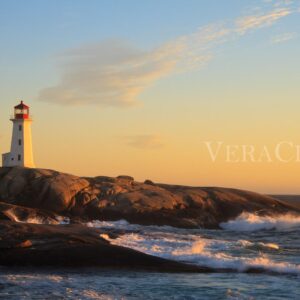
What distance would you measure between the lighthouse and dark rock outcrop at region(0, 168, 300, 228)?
10094 millimetres

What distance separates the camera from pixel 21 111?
59844 millimetres

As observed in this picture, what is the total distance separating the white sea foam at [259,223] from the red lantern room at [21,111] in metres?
24.0

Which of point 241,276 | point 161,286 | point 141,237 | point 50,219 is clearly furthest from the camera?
point 50,219

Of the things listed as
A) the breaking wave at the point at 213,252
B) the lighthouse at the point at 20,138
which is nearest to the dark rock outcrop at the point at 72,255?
the breaking wave at the point at 213,252

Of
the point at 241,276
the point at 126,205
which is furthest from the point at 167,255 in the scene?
the point at 126,205

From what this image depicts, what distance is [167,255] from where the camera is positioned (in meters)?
24.5

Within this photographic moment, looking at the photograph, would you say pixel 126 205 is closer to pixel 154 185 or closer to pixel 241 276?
pixel 154 185

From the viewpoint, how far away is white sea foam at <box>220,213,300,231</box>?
154 ft

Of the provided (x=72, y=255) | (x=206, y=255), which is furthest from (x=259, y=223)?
(x=72, y=255)

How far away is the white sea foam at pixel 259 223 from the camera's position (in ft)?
154

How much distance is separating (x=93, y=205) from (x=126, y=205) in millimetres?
2532

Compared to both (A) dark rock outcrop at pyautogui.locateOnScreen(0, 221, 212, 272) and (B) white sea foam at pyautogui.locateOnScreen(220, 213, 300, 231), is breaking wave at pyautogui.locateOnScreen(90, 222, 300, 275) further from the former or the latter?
(B) white sea foam at pyautogui.locateOnScreen(220, 213, 300, 231)

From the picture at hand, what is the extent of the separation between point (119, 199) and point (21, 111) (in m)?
18.9

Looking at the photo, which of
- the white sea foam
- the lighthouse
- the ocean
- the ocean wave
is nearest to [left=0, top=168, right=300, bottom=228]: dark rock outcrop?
the white sea foam
